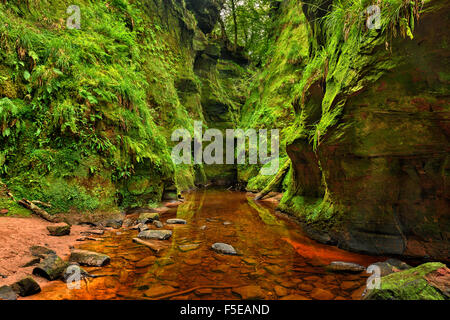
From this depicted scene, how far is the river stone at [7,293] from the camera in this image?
1.75 metres

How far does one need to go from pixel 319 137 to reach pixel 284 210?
118 inches

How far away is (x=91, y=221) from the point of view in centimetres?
450

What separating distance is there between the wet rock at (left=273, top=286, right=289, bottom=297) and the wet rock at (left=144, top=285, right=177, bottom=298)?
1041 millimetres

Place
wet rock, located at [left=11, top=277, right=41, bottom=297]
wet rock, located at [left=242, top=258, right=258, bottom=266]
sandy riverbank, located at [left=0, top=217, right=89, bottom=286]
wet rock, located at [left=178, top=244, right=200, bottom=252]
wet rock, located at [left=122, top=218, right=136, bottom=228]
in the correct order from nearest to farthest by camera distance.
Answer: wet rock, located at [left=11, top=277, right=41, bottom=297] → sandy riverbank, located at [left=0, top=217, right=89, bottom=286] → wet rock, located at [left=242, top=258, right=258, bottom=266] → wet rock, located at [left=178, top=244, right=200, bottom=252] → wet rock, located at [left=122, top=218, right=136, bottom=228]

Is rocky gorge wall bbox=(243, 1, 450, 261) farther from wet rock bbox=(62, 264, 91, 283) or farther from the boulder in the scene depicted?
wet rock bbox=(62, 264, 91, 283)

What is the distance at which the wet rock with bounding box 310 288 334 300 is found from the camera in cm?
211

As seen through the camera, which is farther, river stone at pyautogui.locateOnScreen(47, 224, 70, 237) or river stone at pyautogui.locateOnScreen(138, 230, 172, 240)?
river stone at pyautogui.locateOnScreen(138, 230, 172, 240)

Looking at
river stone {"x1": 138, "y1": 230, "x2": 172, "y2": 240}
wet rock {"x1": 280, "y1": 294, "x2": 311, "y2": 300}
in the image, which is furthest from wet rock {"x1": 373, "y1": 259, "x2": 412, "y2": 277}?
river stone {"x1": 138, "y1": 230, "x2": 172, "y2": 240}

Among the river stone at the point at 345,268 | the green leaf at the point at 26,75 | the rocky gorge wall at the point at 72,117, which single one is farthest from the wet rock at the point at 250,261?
the green leaf at the point at 26,75

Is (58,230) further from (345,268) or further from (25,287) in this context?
(345,268)

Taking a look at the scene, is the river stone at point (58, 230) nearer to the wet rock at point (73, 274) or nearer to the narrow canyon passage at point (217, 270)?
the narrow canyon passage at point (217, 270)

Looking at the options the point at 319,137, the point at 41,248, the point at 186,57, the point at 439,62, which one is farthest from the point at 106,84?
the point at 186,57

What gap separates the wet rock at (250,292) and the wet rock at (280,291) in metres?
0.15
